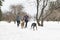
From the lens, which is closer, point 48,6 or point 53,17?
point 48,6

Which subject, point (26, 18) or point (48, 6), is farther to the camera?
point (48, 6)

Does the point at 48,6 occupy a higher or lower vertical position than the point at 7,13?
higher

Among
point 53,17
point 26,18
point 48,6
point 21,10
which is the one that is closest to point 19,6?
point 21,10

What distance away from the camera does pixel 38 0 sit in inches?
1521

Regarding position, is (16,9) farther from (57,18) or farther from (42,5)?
(42,5)

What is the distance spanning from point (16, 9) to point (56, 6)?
83040 mm

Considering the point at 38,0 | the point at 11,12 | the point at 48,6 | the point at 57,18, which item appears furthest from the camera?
the point at 11,12

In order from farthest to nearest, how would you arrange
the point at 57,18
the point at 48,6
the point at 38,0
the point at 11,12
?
the point at 11,12 < the point at 57,18 < the point at 48,6 < the point at 38,0

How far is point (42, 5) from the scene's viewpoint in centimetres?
3934

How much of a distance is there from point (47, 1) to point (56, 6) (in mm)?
1793

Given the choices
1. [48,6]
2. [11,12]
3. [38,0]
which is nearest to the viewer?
[38,0]

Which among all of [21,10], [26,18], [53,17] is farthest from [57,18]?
[26,18]

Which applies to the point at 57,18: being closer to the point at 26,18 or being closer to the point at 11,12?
the point at 11,12

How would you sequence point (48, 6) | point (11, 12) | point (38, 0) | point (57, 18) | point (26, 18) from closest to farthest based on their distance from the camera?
point (26, 18) → point (38, 0) → point (48, 6) → point (57, 18) → point (11, 12)
